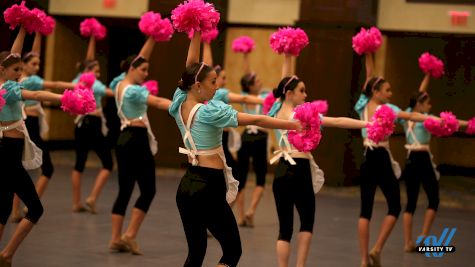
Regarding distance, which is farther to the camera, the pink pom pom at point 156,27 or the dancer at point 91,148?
→ the dancer at point 91,148

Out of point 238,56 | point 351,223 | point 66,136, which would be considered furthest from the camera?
point 66,136

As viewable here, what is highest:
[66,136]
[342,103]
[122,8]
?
[122,8]

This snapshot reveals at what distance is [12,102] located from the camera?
7277 millimetres

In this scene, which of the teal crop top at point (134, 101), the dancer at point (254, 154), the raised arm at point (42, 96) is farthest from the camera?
the dancer at point (254, 154)

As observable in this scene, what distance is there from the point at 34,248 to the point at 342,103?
7.62m

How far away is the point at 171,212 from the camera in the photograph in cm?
1129

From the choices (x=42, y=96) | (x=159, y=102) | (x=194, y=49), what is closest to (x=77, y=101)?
(x=42, y=96)

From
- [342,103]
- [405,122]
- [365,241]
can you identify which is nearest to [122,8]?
[342,103]

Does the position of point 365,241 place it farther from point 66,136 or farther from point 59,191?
point 66,136

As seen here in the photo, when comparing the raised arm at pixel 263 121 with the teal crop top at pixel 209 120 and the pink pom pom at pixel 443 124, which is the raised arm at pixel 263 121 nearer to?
the teal crop top at pixel 209 120

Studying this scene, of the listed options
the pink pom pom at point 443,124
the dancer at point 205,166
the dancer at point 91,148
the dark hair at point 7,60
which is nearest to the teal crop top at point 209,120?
the dancer at point 205,166

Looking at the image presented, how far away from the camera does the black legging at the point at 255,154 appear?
36.0ft

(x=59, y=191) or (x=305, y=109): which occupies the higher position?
(x=305, y=109)

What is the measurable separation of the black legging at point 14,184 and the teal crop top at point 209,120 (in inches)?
70.4
